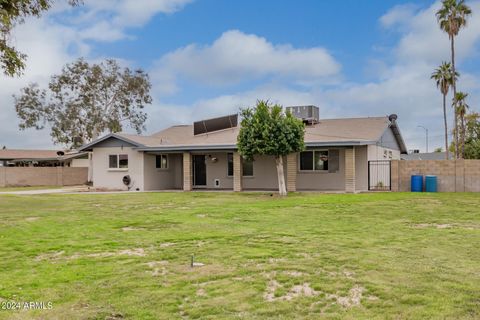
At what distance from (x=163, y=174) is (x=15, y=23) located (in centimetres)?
1536

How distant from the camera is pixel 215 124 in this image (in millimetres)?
28172

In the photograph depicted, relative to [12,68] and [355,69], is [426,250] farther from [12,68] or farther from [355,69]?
[355,69]

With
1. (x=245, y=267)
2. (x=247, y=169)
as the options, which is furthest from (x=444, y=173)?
(x=245, y=267)

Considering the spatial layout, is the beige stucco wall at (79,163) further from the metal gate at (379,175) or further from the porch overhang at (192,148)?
the metal gate at (379,175)

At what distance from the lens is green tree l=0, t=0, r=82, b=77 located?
11305 mm

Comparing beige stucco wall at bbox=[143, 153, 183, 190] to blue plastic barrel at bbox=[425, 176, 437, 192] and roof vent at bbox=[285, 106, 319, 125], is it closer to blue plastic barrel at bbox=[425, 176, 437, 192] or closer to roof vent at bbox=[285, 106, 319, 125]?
roof vent at bbox=[285, 106, 319, 125]

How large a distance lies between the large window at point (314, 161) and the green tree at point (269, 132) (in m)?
3.11

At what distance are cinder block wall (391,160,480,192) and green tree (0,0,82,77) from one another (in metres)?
16.5

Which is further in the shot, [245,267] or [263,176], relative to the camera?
[263,176]

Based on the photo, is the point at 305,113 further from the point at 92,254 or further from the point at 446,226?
the point at 92,254

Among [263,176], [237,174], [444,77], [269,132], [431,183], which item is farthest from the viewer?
[444,77]

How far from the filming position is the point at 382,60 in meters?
24.2

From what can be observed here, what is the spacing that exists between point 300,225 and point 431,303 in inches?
238

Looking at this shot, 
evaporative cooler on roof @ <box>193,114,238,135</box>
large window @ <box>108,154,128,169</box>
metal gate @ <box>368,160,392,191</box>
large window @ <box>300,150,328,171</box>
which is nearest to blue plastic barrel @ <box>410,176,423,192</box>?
metal gate @ <box>368,160,392,191</box>
